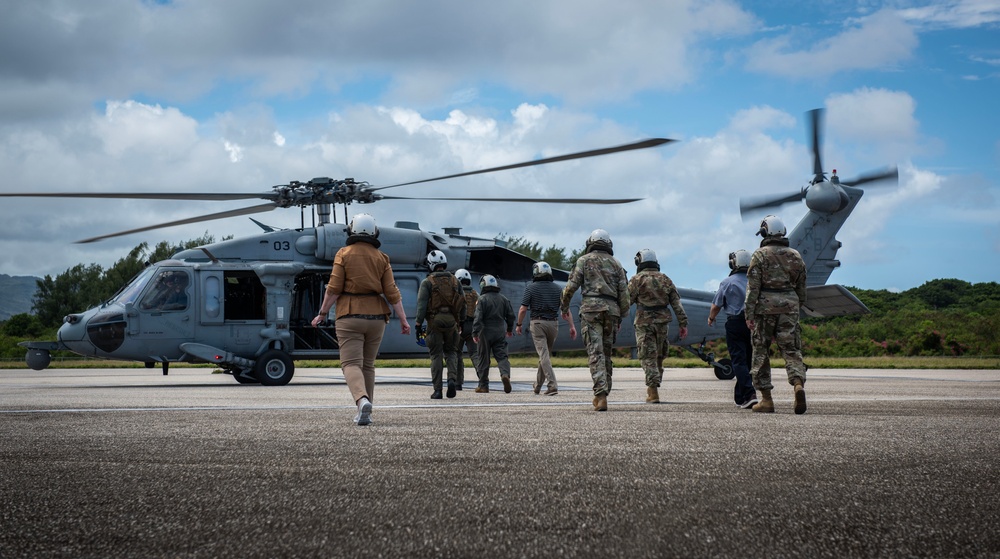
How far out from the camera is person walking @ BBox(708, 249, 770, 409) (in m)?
9.69

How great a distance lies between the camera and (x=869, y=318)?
47.2 meters

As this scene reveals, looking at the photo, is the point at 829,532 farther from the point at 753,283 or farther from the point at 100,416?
the point at 100,416

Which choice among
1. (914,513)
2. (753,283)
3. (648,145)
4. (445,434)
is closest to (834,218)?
(648,145)

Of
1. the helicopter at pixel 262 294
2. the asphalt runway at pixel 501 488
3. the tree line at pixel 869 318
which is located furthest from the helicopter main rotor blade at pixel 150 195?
the tree line at pixel 869 318

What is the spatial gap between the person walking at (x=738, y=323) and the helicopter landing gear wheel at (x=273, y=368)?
9013 millimetres

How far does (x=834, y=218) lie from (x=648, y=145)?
11.8 m

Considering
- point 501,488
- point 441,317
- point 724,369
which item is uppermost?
point 441,317

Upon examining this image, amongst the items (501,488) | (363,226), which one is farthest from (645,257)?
(501,488)

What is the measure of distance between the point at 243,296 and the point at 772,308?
37.0 ft

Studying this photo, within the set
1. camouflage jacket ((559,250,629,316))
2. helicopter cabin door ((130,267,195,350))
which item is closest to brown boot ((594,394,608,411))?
camouflage jacket ((559,250,629,316))

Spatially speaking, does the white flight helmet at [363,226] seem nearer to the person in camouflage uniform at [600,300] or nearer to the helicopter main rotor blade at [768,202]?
the person in camouflage uniform at [600,300]

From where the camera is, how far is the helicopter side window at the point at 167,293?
16.8 m

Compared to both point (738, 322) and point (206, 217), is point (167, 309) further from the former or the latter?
point (738, 322)

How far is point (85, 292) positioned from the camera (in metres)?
50.1
